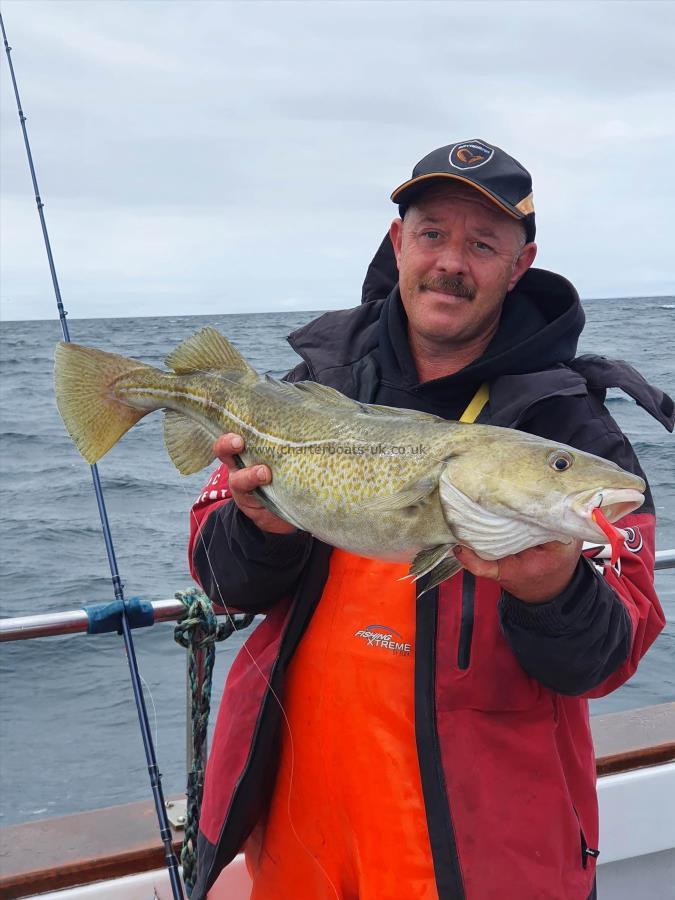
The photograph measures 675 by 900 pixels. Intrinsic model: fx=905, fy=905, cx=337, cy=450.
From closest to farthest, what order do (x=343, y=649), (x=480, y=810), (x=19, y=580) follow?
(x=480, y=810) → (x=343, y=649) → (x=19, y=580)

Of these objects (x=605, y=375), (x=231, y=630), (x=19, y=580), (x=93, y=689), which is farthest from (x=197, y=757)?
(x=19, y=580)

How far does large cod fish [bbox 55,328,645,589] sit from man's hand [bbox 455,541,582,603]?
0.03 meters

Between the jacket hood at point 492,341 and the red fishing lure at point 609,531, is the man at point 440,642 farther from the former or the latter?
the red fishing lure at point 609,531

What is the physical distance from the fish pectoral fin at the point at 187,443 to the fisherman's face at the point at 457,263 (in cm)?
78

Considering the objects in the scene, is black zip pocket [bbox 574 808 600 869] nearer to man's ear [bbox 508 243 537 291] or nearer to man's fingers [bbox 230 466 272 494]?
man's fingers [bbox 230 466 272 494]

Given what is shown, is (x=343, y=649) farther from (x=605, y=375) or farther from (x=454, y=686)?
(x=605, y=375)

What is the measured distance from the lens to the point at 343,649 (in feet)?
8.29

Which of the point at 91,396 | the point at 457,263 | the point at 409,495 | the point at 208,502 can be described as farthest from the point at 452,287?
the point at 91,396

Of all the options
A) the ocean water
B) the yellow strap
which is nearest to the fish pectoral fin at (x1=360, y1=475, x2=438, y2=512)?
the yellow strap

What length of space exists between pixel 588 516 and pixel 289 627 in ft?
3.19

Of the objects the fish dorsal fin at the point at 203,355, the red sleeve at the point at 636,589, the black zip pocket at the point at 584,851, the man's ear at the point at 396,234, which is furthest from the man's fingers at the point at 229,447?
the black zip pocket at the point at 584,851

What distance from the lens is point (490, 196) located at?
105 inches

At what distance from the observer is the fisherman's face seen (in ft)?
9.05

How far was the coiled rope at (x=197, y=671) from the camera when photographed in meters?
3.11
